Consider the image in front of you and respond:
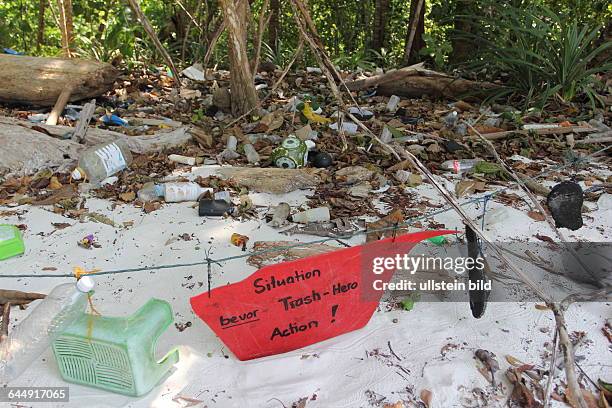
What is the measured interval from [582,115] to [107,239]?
3390mm

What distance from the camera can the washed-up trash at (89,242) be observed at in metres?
2.43

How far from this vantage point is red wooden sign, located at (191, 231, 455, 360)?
172 centimetres

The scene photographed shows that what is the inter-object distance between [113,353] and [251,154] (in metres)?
1.97

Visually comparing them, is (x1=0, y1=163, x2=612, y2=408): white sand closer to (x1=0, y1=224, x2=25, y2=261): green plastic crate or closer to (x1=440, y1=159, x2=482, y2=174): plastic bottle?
(x1=0, y1=224, x2=25, y2=261): green plastic crate

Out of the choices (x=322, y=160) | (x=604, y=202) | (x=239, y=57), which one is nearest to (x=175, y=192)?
(x=322, y=160)

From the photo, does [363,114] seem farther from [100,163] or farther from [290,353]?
[290,353]

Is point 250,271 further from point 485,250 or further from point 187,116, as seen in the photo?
point 187,116

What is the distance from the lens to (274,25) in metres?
6.44

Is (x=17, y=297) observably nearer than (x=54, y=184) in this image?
Yes

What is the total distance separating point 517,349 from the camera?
6.02 ft

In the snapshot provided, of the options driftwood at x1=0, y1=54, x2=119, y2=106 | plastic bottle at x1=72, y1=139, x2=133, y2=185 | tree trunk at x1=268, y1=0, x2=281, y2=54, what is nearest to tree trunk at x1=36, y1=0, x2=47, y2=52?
driftwood at x1=0, y1=54, x2=119, y2=106

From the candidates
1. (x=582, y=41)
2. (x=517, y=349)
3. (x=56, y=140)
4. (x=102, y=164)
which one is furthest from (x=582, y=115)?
(x=56, y=140)

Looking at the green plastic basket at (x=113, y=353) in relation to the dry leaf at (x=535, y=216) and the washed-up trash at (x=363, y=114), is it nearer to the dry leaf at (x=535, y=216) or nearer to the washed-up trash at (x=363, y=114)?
the dry leaf at (x=535, y=216)

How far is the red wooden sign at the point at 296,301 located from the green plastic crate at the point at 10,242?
1082 mm
